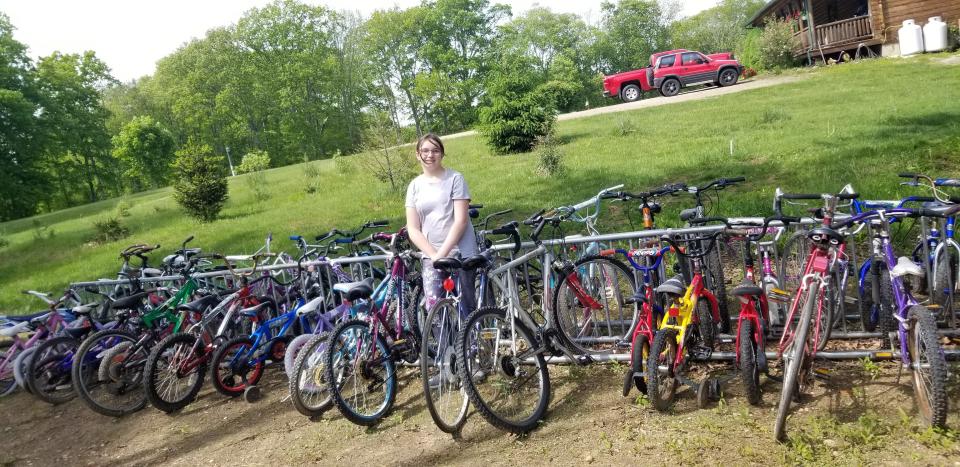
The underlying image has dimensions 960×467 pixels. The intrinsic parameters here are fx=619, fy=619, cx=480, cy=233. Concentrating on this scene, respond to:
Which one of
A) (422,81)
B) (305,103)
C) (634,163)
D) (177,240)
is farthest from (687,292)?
(305,103)

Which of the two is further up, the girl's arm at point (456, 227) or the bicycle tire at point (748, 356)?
the girl's arm at point (456, 227)

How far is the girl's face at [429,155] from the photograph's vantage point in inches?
163

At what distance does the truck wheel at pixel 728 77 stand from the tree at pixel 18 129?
108 feet

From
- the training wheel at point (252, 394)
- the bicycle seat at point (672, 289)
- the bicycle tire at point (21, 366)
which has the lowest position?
the training wheel at point (252, 394)

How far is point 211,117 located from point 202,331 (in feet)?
176

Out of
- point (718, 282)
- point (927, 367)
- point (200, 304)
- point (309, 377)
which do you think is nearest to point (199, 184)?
point (200, 304)

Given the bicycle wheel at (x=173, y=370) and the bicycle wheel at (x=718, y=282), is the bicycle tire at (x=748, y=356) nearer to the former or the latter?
the bicycle wheel at (x=718, y=282)

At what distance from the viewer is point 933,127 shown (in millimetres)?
10477

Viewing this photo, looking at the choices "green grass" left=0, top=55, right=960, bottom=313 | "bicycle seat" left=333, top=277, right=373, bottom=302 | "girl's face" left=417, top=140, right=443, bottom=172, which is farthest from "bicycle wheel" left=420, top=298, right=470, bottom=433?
"green grass" left=0, top=55, right=960, bottom=313

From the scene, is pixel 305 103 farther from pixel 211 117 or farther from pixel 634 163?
pixel 634 163

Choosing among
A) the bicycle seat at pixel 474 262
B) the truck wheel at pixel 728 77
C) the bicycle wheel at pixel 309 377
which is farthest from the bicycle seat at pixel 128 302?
the truck wheel at pixel 728 77

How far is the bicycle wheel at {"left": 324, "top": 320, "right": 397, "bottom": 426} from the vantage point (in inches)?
159

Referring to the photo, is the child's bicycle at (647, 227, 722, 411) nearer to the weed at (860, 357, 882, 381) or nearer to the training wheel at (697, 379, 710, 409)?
the training wheel at (697, 379, 710, 409)

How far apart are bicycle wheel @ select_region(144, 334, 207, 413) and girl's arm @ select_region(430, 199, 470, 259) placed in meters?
2.35
